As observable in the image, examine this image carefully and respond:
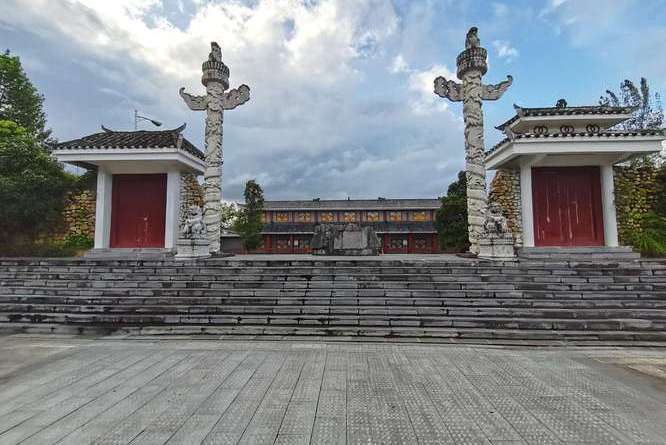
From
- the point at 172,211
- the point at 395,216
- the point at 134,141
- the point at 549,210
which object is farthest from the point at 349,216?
the point at 134,141

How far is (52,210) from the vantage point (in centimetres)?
1195

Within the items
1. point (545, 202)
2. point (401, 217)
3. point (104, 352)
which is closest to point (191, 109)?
point (104, 352)

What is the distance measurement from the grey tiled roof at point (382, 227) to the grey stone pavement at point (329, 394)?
21.0 m

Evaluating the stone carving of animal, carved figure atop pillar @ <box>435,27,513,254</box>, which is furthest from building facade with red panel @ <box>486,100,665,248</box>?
the stone carving of animal

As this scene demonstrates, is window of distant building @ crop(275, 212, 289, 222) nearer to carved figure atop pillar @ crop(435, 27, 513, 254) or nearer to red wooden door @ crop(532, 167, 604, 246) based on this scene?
carved figure atop pillar @ crop(435, 27, 513, 254)

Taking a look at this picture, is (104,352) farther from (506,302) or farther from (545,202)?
(545,202)

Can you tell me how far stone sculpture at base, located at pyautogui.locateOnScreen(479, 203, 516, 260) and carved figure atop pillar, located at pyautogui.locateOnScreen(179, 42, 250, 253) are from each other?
9.41 meters

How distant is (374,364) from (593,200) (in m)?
12.7

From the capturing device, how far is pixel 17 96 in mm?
18891

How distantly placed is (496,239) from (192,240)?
367 inches

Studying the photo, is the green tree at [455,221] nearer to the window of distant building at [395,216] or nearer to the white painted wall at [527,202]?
the white painted wall at [527,202]

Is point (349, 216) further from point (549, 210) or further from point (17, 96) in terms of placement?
point (17, 96)

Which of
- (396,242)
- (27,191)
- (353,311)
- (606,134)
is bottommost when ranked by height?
(353,311)

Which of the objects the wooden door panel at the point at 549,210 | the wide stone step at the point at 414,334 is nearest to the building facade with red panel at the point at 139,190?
the wide stone step at the point at 414,334
